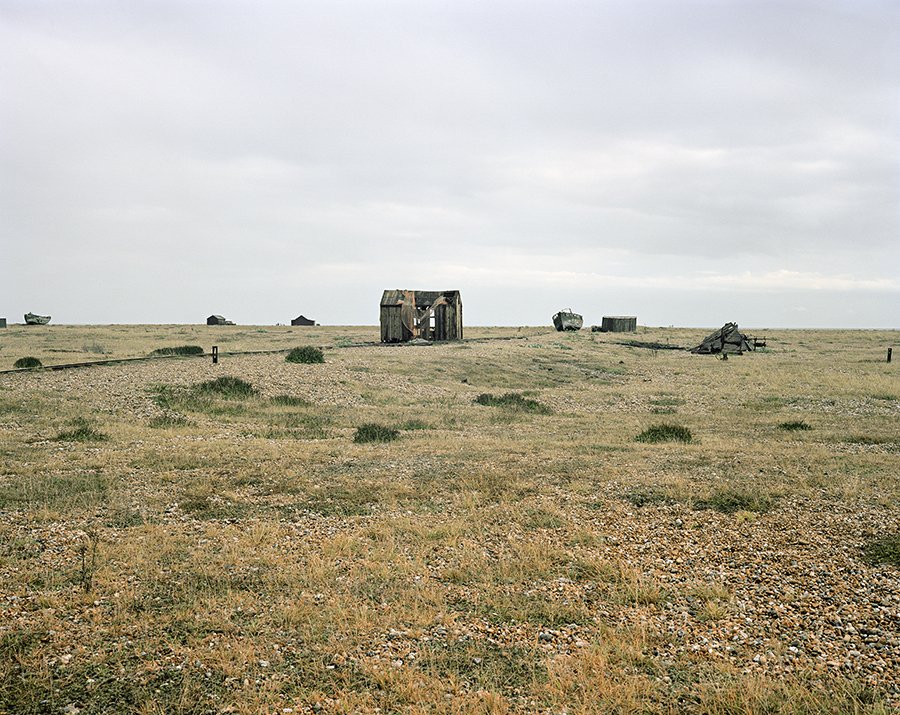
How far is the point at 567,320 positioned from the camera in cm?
8538

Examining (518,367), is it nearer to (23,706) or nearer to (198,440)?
(198,440)

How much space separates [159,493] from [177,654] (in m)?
6.42

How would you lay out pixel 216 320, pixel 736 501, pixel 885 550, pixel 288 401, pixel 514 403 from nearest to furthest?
1. pixel 885 550
2. pixel 736 501
3. pixel 288 401
4. pixel 514 403
5. pixel 216 320

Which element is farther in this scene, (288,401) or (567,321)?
(567,321)

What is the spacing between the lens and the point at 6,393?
72.2 feet

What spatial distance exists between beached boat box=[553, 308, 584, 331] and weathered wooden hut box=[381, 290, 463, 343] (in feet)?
108

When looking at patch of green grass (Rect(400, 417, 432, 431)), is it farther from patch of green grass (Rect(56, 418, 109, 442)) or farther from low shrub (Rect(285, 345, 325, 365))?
low shrub (Rect(285, 345, 325, 365))

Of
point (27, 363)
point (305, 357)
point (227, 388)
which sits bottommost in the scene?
point (227, 388)

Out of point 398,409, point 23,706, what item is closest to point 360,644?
point 23,706

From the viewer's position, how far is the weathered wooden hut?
50875mm

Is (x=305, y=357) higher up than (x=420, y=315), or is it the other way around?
(x=420, y=315)

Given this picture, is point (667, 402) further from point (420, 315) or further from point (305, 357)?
point (420, 315)

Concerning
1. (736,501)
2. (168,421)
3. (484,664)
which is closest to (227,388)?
(168,421)

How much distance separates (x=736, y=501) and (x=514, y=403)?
48.5 feet
